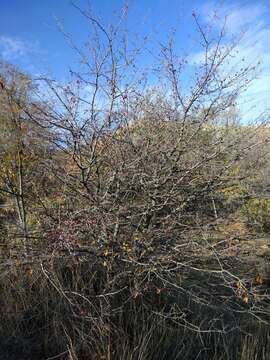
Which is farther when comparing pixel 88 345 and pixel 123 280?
pixel 123 280

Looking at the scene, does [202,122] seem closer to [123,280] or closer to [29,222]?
[123,280]

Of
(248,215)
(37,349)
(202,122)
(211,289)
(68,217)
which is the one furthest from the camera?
(248,215)

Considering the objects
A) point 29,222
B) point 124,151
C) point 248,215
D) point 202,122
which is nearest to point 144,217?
point 124,151

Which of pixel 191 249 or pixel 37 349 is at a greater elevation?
pixel 191 249

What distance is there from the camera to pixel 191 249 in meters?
4.18

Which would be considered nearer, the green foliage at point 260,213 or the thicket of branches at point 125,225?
the thicket of branches at point 125,225

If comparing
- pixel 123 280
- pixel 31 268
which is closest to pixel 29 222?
pixel 31 268

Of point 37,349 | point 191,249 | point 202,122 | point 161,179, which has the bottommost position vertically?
point 37,349

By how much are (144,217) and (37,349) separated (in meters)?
1.57

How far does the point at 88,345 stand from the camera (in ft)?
11.3

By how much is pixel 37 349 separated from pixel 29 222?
1.86m

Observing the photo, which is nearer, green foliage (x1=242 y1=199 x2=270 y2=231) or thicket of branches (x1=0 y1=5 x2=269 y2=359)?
thicket of branches (x1=0 y1=5 x2=269 y2=359)

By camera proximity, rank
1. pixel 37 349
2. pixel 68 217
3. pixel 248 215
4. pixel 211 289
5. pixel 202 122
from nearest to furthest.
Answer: pixel 37 349, pixel 68 217, pixel 202 122, pixel 211 289, pixel 248 215

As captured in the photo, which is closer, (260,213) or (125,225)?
(125,225)
